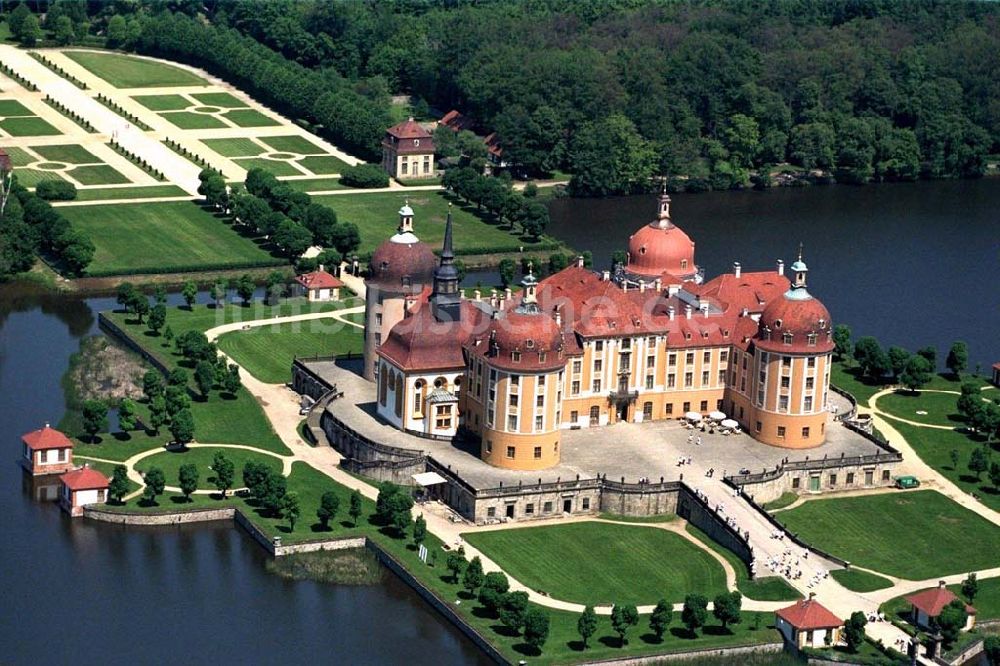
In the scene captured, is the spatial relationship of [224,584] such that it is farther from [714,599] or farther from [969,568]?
[969,568]

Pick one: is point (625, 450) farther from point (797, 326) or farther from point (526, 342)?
point (797, 326)

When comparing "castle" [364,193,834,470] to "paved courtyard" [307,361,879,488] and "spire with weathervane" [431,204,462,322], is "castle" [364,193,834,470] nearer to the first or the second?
"spire with weathervane" [431,204,462,322]

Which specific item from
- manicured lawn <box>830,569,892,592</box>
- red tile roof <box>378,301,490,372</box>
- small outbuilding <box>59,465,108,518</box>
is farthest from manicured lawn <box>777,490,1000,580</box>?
small outbuilding <box>59,465,108,518</box>

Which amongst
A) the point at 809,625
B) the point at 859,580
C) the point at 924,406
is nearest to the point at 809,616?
the point at 809,625

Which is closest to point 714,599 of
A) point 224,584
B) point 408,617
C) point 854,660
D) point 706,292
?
point 854,660

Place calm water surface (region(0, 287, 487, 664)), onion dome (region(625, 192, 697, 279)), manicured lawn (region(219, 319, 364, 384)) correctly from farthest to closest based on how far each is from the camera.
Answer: manicured lawn (region(219, 319, 364, 384)) < onion dome (region(625, 192, 697, 279)) < calm water surface (region(0, 287, 487, 664))

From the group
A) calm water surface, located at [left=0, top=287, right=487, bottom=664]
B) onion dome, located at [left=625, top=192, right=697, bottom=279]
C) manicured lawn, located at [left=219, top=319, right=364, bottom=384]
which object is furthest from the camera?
manicured lawn, located at [left=219, top=319, right=364, bottom=384]
